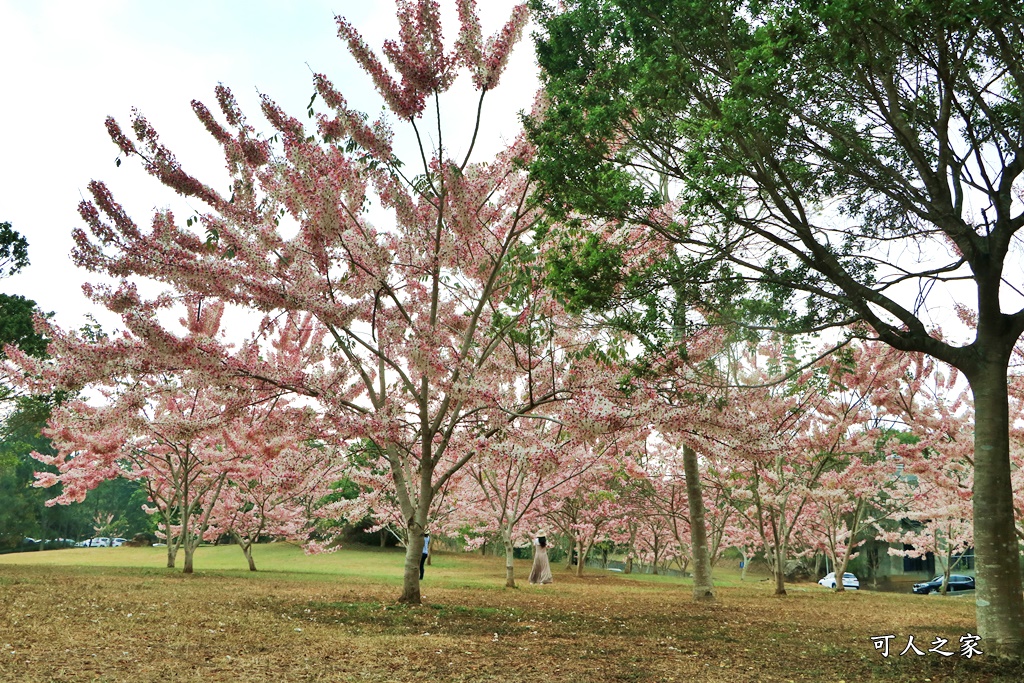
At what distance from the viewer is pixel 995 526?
20.3ft

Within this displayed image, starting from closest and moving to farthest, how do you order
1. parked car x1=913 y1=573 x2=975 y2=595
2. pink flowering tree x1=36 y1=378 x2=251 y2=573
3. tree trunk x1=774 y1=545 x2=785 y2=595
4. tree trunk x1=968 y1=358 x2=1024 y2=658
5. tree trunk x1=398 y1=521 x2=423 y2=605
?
tree trunk x1=968 y1=358 x2=1024 y2=658
tree trunk x1=398 y1=521 x2=423 y2=605
pink flowering tree x1=36 y1=378 x2=251 y2=573
tree trunk x1=774 y1=545 x2=785 y2=595
parked car x1=913 y1=573 x2=975 y2=595

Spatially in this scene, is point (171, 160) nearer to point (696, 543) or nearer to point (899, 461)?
point (696, 543)

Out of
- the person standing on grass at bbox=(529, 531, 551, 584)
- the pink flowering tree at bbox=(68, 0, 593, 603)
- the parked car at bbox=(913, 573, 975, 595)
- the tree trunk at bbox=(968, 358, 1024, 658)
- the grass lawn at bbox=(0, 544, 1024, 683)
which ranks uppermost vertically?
the pink flowering tree at bbox=(68, 0, 593, 603)

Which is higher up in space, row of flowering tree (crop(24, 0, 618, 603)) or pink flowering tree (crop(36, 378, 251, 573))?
row of flowering tree (crop(24, 0, 618, 603))

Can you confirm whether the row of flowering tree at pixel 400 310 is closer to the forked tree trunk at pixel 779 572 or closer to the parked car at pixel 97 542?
the forked tree trunk at pixel 779 572

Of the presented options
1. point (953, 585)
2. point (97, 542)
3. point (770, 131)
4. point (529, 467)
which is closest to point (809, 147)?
point (770, 131)

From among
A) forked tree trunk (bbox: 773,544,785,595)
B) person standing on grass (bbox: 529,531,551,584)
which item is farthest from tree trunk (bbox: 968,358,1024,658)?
person standing on grass (bbox: 529,531,551,584)

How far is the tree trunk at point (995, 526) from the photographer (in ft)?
19.8

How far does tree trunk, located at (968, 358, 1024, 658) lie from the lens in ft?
19.8

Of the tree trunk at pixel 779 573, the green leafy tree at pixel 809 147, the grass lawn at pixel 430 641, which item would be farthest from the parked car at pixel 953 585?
the green leafy tree at pixel 809 147

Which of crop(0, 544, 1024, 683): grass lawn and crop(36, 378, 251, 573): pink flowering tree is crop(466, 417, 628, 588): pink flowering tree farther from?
crop(36, 378, 251, 573): pink flowering tree

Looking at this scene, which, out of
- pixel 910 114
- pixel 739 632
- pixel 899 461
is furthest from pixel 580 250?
pixel 899 461

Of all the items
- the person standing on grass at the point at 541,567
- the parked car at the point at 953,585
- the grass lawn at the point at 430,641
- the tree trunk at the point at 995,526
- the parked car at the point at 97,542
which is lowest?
the parked car at the point at 97,542

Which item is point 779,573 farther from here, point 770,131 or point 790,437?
point 770,131
